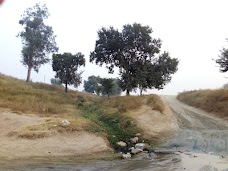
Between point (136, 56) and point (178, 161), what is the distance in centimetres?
3031

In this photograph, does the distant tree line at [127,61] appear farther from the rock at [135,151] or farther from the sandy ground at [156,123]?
the rock at [135,151]

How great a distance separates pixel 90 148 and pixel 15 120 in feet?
23.7

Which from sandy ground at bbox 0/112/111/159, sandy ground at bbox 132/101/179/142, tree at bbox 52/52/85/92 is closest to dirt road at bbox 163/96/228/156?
sandy ground at bbox 132/101/179/142

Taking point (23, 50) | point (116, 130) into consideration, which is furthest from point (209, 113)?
point (23, 50)

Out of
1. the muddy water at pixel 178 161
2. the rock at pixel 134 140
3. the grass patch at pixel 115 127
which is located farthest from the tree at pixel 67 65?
the rock at pixel 134 140

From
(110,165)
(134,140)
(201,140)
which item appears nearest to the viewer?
(110,165)

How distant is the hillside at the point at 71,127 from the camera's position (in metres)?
19.6

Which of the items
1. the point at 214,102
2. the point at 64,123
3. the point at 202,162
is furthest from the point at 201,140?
the point at 214,102

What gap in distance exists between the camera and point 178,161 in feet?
57.6

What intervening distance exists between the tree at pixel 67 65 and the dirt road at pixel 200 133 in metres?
21.6

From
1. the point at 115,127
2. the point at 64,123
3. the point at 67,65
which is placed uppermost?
the point at 67,65

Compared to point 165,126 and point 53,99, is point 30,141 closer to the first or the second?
point 165,126

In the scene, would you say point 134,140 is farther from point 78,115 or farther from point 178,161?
point 78,115

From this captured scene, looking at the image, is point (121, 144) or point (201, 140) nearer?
point (121, 144)
